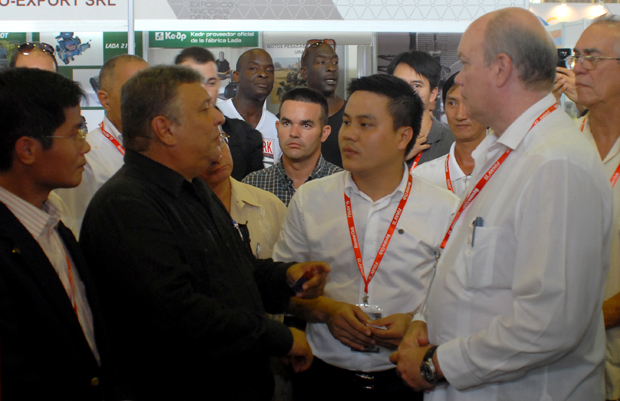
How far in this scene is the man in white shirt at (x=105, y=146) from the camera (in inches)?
105

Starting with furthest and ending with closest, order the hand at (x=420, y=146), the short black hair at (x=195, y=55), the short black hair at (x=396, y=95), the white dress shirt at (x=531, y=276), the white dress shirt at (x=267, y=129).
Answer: the white dress shirt at (x=267, y=129) → the short black hair at (x=195, y=55) → the hand at (x=420, y=146) → the short black hair at (x=396, y=95) → the white dress shirt at (x=531, y=276)

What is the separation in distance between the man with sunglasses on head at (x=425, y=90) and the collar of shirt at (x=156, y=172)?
92.8 inches

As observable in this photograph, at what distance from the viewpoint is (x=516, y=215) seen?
1536 millimetres

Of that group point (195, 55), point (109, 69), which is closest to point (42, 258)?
point (109, 69)

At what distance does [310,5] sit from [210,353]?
10.4 feet

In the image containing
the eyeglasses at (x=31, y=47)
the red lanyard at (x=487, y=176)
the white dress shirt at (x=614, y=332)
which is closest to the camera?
the red lanyard at (x=487, y=176)

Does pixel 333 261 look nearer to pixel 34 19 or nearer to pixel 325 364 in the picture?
pixel 325 364

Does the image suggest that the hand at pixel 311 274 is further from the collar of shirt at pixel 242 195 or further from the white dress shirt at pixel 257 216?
the collar of shirt at pixel 242 195

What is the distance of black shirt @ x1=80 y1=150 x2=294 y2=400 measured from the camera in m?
1.51

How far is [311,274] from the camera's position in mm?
1997

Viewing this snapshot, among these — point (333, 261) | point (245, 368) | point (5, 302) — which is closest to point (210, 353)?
point (245, 368)

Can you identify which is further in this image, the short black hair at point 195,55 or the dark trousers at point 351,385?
the short black hair at point 195,55

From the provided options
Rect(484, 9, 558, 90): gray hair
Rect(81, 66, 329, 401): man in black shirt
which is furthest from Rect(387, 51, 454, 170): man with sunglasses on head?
Rect(81, 66, 329, 401): man in black shirt

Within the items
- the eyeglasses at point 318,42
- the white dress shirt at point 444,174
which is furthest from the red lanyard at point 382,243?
the eyeglasses at point 318,42
